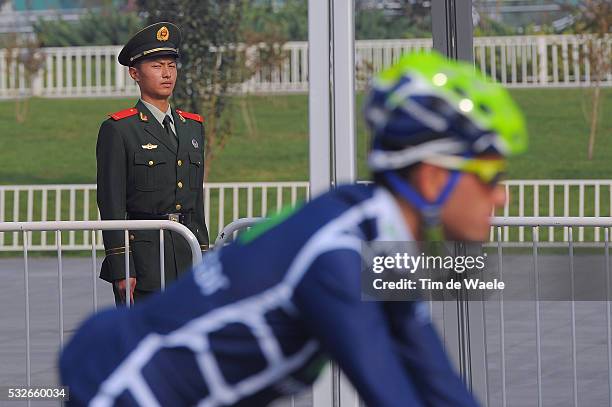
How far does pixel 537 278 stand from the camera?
6238mm

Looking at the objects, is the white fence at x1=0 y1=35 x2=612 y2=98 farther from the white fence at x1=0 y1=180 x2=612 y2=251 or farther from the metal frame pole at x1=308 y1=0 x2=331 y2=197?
the metal frame pole at x1=308 y1=0 x2=331 y2=197

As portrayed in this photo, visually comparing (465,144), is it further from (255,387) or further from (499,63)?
(499,63)

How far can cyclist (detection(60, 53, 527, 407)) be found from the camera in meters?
2.08

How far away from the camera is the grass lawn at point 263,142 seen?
23.3 metres

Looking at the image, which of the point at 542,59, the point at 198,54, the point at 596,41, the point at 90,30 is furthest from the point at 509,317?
the point at 90,30

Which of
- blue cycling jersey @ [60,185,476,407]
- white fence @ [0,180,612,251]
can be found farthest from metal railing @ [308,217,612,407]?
white fence @ [0,180,612,251]

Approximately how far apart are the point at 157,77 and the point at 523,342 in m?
3.70

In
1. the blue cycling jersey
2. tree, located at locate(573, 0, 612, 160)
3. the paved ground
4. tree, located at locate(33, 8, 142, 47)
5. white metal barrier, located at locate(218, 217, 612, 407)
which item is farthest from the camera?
Result: tree, located at locate(33, 8, 142, 47)

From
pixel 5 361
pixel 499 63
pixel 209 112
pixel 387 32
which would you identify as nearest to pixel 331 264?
pixel 5 361

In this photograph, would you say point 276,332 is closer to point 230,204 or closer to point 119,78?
point 230,204

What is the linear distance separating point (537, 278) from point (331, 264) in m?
4.28

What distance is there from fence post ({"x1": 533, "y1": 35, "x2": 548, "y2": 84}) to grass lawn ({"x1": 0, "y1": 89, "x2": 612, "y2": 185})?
423 millimetres

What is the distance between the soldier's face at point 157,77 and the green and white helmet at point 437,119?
4.02m
